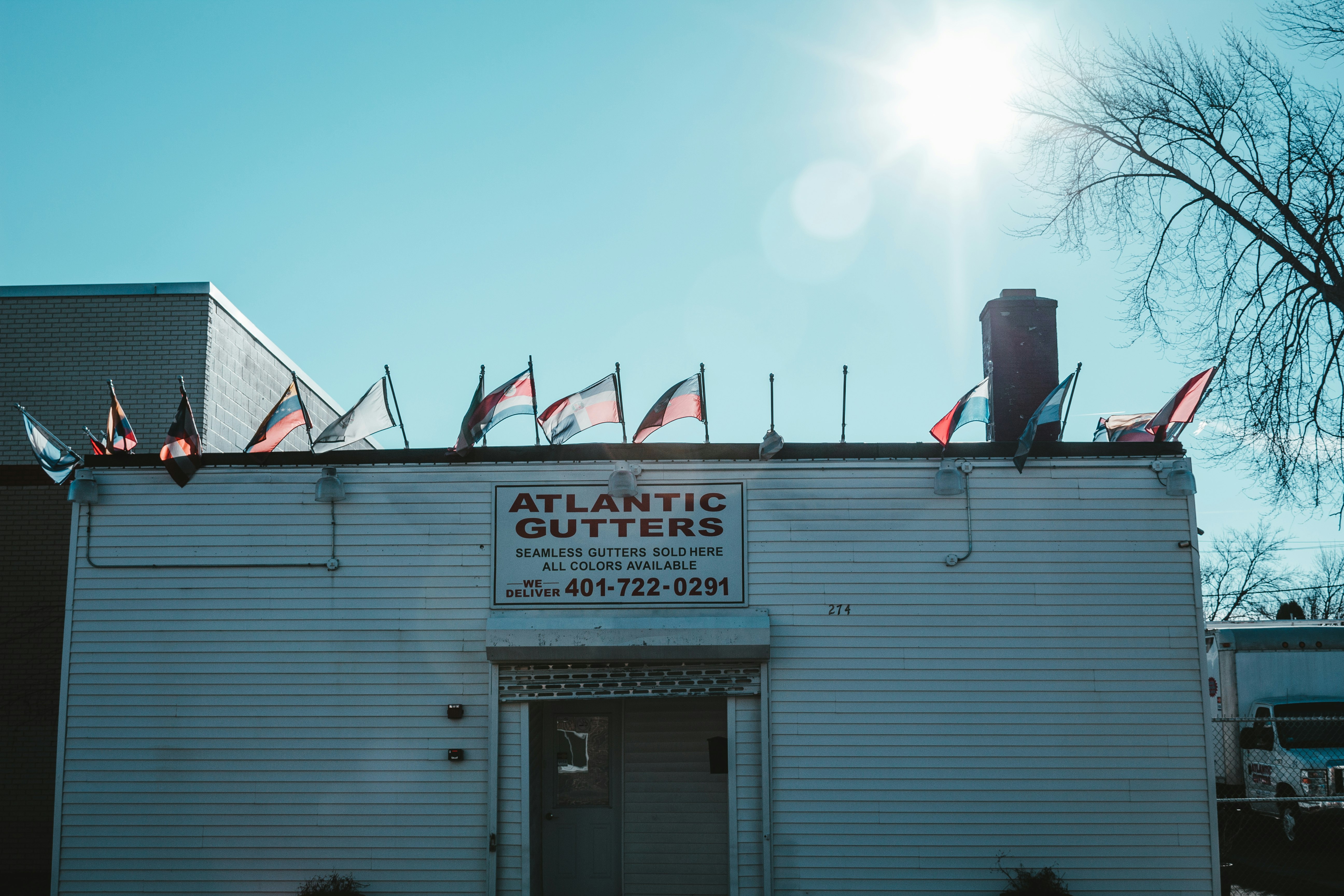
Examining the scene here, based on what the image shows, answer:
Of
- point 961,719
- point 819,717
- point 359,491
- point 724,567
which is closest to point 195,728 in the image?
point 359,491

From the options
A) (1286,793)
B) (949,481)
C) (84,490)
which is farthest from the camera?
(1286,793)

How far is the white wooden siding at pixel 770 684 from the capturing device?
33.2ft

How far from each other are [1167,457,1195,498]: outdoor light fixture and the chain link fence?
4.18 metres

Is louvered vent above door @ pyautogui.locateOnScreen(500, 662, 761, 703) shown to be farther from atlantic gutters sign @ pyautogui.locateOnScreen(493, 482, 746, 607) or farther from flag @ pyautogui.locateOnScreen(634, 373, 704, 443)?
flag @ pyautogui.locateOnScreen(634, 373, 704, 443)

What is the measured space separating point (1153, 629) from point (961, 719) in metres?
2.21

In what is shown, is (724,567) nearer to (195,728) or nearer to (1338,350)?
(195,728)

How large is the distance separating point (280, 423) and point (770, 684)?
624 cm

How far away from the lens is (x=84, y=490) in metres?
10.8

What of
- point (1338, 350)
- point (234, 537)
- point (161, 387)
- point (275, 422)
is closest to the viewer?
point (234, 537)

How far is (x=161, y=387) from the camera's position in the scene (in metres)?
14.2

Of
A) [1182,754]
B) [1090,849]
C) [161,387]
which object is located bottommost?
[1090,849]

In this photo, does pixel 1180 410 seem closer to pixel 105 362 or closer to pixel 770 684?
pixel 770 684

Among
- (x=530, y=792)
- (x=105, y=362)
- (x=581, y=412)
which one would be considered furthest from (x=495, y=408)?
(x=105, y=362)

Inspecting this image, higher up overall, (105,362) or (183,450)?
(105,362)
